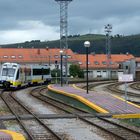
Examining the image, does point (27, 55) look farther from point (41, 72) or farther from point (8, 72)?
point (8, 72)

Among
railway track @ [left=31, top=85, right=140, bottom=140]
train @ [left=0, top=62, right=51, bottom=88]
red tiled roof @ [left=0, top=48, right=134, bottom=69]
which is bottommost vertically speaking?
railway track @ [left=31, top=85, right=140, bottom=140]

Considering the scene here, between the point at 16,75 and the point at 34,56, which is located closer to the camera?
the point at 16,75

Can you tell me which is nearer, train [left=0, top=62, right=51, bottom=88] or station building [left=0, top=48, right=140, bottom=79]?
train [left=0, top=62, right=51, bottom=88]

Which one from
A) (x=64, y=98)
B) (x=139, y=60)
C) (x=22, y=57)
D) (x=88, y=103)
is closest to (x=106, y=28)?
(x=139, y=60)

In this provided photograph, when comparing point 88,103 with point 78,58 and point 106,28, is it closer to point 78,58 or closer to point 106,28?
point 106,28

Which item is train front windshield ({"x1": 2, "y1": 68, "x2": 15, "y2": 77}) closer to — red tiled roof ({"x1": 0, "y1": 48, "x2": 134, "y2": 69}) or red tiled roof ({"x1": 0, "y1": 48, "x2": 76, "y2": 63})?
red tiled roof ({"x1": 0, "y1": 48, "x2": 134, "y2": 69})

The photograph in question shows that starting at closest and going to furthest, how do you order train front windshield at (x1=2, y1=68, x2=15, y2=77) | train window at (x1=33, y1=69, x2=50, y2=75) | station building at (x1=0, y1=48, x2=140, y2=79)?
train front windshield at (x1=2, y1=68, x2=15, y2=77), train window at (x1=33, y1=69, x2=50, y2=75), station building at (x1=0, y1=48, x2=140, y2=79)

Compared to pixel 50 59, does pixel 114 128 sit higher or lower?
lower

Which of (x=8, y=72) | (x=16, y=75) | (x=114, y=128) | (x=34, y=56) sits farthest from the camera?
(x=34, y=56)

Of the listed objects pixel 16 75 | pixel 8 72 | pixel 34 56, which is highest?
pixel 34 56

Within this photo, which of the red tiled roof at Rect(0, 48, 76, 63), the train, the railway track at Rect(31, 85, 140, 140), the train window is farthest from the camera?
the red tiled roof at Rect(0, 48, 76, 63)

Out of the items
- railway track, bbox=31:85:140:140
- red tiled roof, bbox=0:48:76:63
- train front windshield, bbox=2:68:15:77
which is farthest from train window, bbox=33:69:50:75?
red tiled roof, bbox=0:48:76:63

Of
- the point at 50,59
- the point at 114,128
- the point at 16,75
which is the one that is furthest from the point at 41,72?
the point at 50,59

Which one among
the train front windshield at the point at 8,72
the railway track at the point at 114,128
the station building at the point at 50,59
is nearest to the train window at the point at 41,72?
the train front windshield at the point at 8,72
